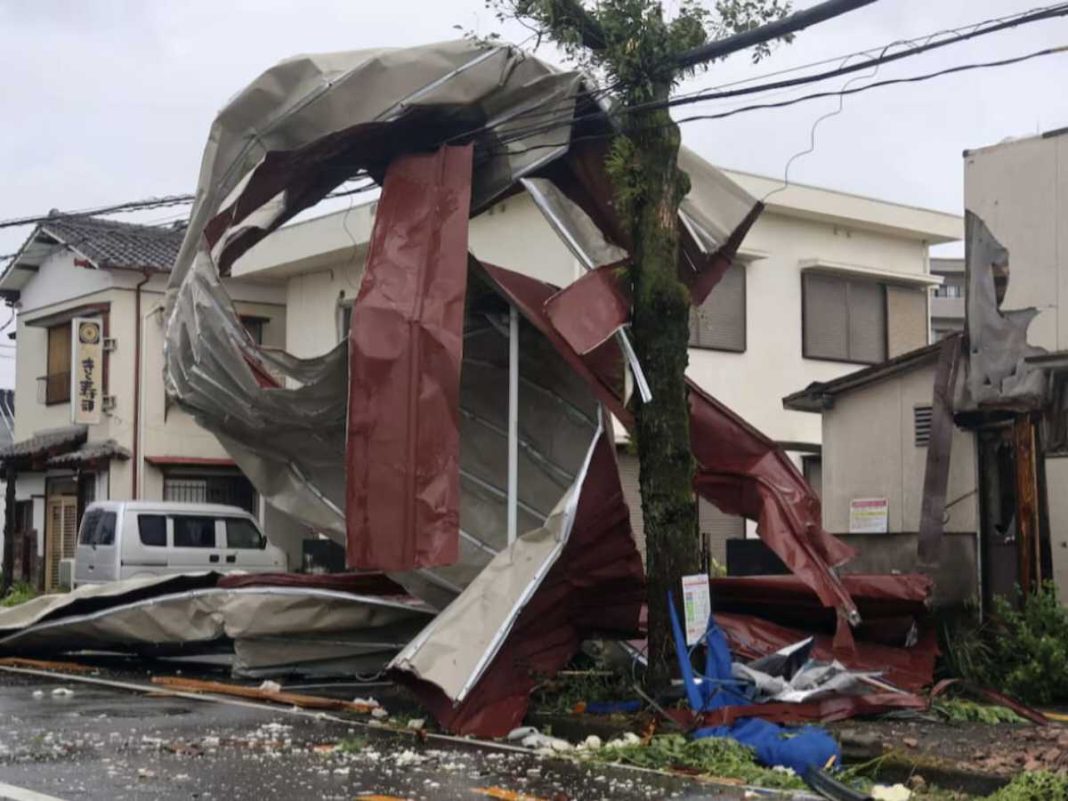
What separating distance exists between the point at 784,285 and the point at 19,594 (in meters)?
15.8

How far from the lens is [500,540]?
14867 millimetres

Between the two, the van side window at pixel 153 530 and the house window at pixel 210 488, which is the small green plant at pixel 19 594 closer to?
the van side window at pixel 153 530

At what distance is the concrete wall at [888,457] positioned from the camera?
47.5 feet

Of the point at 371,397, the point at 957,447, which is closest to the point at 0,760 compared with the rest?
the point at 371,397

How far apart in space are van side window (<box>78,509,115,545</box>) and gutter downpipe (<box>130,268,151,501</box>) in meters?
3.88

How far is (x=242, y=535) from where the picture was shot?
2658 centimetres

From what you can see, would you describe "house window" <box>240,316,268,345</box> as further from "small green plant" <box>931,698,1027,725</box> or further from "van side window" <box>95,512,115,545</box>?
"small green plant" <box>931,698,1027,725</box>

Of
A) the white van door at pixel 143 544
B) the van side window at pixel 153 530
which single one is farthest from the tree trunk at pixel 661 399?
the van side window at pixel 153 530

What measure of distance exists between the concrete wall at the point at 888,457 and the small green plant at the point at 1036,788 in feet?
20.2

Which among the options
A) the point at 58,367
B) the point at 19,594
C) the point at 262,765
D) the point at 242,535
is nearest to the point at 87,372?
the point at 58,367

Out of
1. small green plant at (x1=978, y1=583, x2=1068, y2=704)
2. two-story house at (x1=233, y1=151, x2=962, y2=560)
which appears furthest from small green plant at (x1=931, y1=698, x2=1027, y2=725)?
two-story house at (x1=233, y1=151, x2=962, y2=560)

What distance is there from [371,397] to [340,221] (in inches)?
616

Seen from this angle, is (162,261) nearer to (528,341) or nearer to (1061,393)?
(528,341)

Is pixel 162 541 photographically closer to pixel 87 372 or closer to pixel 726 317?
pixel 87 372
